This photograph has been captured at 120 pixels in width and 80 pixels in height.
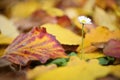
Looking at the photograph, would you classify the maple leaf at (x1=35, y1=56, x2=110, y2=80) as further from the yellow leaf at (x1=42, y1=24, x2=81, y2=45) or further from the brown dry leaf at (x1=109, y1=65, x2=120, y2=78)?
the yellow leaf at (x1=42, y1=24, x2=81, y2=45)

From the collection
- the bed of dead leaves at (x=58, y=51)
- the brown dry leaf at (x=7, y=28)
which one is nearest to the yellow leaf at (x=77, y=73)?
the bed of dead leaves at (x=58, y=51)

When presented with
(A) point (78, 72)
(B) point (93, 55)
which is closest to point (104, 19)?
(B) point (93, 55)

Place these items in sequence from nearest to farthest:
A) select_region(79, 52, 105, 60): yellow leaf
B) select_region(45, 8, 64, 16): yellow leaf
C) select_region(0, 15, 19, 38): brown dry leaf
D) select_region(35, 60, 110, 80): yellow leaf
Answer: select_region(35, 60, 110, 80): yellow leaf < select_region(79, 52, 105, 60): yellow leaf < select_region(0, 15, 19, 38): brown dry leaf < select_region(45, 8, 64, 16): yellow leaf

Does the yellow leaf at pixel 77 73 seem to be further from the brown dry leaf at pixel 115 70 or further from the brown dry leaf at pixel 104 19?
the brown dry leaf at pixel 104 19

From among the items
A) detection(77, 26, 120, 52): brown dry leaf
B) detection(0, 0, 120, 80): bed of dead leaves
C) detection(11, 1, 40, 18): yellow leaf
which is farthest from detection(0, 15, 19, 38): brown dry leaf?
detection(77, 26, 120, 52): brown dry leaf

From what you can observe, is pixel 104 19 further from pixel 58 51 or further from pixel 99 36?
pixel 58 51

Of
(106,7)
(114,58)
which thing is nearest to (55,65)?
(114,58)
